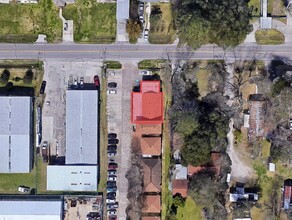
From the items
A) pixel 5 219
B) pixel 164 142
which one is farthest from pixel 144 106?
pixel 5 219

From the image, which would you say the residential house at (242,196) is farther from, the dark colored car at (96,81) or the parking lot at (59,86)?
the parking lot at (59,86)

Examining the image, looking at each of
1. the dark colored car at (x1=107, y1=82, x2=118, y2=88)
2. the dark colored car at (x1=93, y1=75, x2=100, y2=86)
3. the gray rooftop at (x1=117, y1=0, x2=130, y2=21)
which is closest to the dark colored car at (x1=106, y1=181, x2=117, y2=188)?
the dark colored car at (x1=107, y1=82, x2=118, y2=88)

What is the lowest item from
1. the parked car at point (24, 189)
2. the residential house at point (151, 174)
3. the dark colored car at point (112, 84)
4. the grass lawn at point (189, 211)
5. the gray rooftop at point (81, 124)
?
the grass lawn at point (189, 211)

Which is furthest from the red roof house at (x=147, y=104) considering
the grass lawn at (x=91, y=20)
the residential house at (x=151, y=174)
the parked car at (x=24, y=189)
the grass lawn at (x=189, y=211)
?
the parked car at (x=24, y=189)

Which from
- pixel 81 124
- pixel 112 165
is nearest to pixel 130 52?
pixel 81 124

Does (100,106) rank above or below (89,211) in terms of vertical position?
above

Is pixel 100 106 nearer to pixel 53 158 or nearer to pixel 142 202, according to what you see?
pixel 53 158
